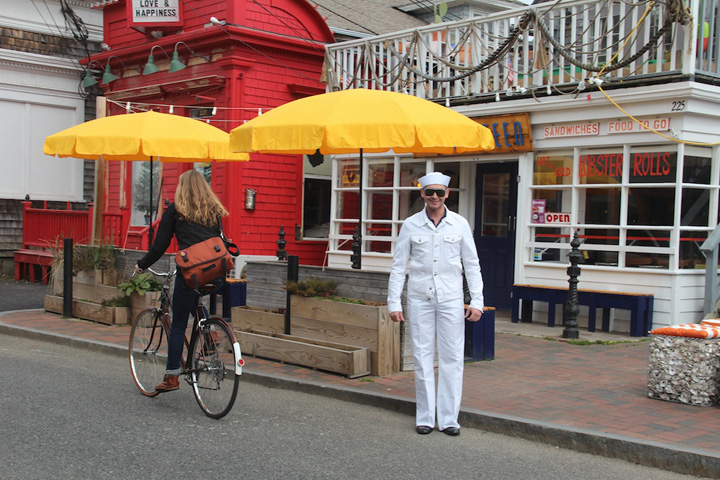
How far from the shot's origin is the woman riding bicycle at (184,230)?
6.42 meters

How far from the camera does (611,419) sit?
6.08 m

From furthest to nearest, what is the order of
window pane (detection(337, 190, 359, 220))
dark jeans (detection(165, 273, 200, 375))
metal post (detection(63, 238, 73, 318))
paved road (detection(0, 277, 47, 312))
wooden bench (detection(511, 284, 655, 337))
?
window pane (detection(337, 190, 359, 220)) < paved road (detection(0, 277, 47, 312)) < metal post (detection(63, 238, 73, 318)) < wooden bench (detection(511, 284, 655, 337)) < dark jeans (detection(165, 273, 200, 375))

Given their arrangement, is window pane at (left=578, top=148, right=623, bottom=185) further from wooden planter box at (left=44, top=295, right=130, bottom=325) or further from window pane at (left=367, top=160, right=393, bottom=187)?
wooden planter box at (left=44, top=295, right=130, bottom=325)

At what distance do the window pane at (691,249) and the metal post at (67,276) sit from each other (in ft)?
26.4

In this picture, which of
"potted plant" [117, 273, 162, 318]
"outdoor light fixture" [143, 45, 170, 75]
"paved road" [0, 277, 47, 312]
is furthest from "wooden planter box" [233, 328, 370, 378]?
"outdoor light fixture" [143, 45, 170, 75]

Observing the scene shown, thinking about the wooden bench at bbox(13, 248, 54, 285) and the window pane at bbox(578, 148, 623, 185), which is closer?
the window pane at bbox(578, 148, 623, 185)

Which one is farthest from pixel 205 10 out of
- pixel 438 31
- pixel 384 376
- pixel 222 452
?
pixel 222 452

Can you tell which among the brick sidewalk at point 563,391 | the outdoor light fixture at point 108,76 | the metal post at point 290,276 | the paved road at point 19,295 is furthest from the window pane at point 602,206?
the outdoor light fixture at point 108,76

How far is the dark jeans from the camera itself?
641 cm

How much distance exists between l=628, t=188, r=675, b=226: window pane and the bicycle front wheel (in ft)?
21.2

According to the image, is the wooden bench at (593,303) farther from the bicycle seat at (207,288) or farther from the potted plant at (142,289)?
the bicycle seat at (207,288)

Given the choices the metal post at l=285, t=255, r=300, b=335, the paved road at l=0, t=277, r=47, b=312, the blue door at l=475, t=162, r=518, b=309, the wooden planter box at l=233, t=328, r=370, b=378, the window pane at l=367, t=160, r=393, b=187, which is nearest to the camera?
the wooden planter box at l=233, t=328, r=370, b=378

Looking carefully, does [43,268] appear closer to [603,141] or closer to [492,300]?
[492,300]

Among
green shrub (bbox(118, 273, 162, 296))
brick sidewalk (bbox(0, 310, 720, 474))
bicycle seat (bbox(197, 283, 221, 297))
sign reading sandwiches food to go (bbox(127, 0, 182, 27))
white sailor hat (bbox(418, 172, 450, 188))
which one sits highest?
sign reading sandwiches food to go (bbox(127, 0, 182, 27))
